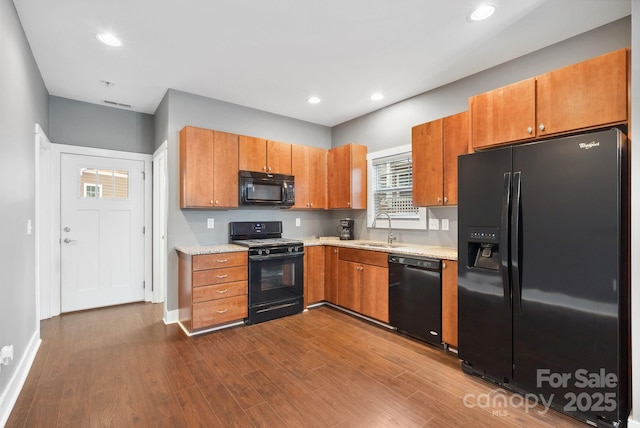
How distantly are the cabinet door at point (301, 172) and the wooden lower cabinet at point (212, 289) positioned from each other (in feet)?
4.21

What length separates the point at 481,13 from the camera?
2219 millimetres

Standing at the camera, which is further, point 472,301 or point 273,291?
point 273,291

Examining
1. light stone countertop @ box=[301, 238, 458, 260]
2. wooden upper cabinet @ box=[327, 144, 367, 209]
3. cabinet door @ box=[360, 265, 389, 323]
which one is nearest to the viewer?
light stone countertop @ box=[301, 238, 458, 260]

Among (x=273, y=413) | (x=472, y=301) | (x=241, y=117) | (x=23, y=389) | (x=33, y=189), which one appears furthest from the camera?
(x=241, y=117)

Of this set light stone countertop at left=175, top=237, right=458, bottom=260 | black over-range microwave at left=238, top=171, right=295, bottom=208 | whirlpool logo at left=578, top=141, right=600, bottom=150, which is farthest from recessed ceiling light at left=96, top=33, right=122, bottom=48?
whirlpool logo at left=578, top=141, right=600, bottom=150

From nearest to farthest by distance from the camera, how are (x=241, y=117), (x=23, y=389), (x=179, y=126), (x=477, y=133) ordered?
(x=23, y=389) < (x=477, y=133) < (x=179, y=126) < (x=241, y=117)

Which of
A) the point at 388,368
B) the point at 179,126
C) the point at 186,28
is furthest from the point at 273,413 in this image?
the point at 179,126

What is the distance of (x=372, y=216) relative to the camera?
4305 mm

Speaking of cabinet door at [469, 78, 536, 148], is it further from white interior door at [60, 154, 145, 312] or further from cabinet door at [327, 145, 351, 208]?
white interior door at [60, 154, 145, 312]

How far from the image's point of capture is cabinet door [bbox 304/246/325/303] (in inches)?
159

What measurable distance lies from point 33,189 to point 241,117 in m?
2.33

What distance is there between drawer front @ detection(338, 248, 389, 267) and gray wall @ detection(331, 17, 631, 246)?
59cm

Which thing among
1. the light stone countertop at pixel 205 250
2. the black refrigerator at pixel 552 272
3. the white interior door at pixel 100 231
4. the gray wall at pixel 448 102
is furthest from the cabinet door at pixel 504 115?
the white interior door at pixel 100 231

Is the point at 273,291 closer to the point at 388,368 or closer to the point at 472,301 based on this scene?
the point at 388,368
